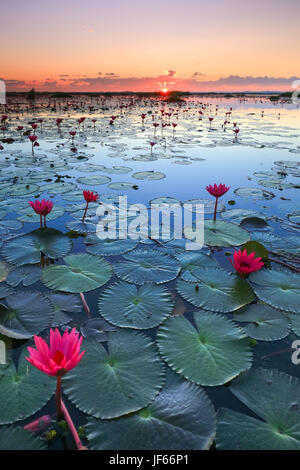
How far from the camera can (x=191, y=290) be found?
5.97ft

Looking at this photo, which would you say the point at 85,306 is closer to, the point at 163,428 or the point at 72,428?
the point at 72,428

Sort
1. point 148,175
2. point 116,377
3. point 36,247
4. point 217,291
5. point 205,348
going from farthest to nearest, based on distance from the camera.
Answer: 1. point 148,175
2. point 36,247
3. point 217,291
4. point 205,348
5. point 116,377

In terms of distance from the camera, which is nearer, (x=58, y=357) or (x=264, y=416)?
(x=58, y=357)

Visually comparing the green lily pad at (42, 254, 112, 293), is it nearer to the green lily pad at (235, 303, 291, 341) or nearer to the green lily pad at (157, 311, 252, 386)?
the green lily pad at (157, 311, 252, 386)

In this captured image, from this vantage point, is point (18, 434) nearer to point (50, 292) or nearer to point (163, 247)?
point (50, 292)

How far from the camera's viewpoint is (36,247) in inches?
89.9

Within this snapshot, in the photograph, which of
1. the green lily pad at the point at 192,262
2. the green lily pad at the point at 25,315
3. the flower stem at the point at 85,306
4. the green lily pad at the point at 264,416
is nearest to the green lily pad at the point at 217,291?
the green lily pad at the point at 192,262

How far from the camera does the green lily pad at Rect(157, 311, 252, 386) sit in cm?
125

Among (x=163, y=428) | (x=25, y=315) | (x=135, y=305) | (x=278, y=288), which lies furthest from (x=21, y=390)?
(x=278, y=288)

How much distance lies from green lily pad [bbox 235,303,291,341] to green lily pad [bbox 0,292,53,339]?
1.11 meters

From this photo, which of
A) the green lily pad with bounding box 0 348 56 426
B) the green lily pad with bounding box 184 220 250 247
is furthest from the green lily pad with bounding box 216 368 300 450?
the green lily pad with bounding box 184 220 250 247

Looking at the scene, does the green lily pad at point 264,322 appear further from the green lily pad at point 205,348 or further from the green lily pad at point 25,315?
the green lily pad at point 25,315

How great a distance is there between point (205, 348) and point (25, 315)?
3.29 ft

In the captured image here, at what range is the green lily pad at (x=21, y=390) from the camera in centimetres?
107
